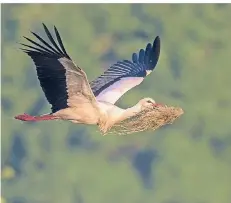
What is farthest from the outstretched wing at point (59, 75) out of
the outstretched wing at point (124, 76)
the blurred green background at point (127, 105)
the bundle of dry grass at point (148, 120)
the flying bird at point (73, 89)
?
the blurred green background at point (127, 105)

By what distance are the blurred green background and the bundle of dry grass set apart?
2.42 meters

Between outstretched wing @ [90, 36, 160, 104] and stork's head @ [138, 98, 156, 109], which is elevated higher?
outstretched wing @ [90, 36, 160, 104]

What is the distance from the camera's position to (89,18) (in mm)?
7742

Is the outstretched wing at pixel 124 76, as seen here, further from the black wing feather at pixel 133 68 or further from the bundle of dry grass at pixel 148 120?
the bundle of dry grass at pixel 148 120

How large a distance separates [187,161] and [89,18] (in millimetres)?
1427

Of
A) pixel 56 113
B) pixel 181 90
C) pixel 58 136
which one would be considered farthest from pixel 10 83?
pixel 56 113

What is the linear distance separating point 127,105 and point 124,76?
1.91 metres

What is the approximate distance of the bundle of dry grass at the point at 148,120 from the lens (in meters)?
4.01

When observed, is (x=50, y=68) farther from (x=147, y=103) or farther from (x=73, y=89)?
(x=147, y=103)

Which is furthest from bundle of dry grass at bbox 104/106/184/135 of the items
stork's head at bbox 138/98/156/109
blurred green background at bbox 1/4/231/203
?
blurred green background at bbox 1/4/231/203

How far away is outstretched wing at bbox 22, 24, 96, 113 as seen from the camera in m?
3.79

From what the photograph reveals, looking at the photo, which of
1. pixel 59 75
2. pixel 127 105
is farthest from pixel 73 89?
pixel 127 105

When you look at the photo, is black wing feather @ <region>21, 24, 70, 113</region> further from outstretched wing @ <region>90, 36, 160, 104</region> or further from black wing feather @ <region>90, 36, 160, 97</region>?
black wing feather @ <region>90, 36, 160, 97</region>

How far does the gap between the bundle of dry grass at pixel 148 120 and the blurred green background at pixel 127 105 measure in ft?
7.94
